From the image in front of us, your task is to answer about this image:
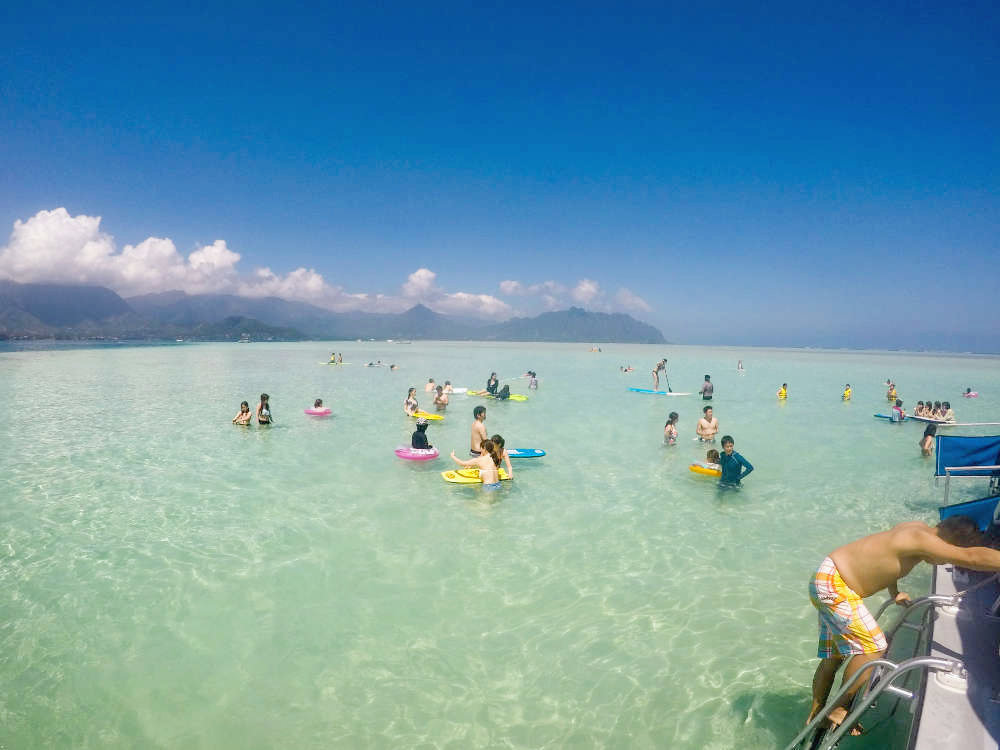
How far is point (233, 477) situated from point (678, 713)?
1247 cm

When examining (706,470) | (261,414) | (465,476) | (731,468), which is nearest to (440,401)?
(261,414)

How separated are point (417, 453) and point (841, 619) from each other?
11922 mm

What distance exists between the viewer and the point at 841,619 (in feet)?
14.7

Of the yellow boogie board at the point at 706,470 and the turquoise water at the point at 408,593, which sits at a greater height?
the yellow boogie board at the point at 706,470

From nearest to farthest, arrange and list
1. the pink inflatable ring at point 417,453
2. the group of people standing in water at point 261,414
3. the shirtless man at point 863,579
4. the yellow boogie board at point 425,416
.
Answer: the shirtless man at point 863,579 → the pink inflatable ring at point 417,453 → the group of people standing in water at point 261,414 → the yellow boogie board at point 425,416

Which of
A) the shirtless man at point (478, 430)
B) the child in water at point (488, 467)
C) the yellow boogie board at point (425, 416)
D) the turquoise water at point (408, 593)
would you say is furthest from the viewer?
the yellow boogie board at point (425, 416)

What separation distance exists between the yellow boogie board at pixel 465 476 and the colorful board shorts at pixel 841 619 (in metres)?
8.37

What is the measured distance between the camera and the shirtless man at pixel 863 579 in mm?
4168

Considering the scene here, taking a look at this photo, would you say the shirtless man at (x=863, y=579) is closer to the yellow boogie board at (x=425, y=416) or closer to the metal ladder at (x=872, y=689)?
the metal ladder at (x=872, y=689)

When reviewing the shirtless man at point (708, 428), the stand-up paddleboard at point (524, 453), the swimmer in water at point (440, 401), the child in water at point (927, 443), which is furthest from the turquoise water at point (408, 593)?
the swimmer in water at point (440, 401)

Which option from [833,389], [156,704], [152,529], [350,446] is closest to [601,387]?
[833,389]

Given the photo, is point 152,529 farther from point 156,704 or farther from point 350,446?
point 350,446

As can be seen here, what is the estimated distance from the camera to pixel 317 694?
5.86 meters

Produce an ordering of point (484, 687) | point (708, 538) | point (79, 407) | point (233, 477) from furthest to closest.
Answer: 1. point (79, 407)
2. point (233, 477)
3. point (708, 538)
4. point (484, 687)
